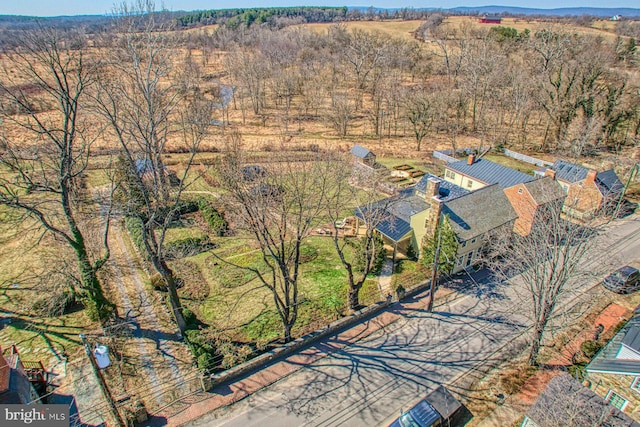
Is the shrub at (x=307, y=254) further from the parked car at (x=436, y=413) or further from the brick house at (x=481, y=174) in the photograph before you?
the brick house at (x=481, y=174)

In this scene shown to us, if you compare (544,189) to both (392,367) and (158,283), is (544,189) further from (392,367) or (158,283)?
(158,283)

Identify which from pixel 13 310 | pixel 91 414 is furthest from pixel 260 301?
pixel 13 310

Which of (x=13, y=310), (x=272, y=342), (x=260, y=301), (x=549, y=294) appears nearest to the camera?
(x=549, y=294)

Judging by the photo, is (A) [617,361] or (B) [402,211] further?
(B) [402,211]

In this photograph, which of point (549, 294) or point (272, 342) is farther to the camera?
point (272, 342)

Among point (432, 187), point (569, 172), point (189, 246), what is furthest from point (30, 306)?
point (569, 172)

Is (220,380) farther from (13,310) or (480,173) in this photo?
(480,173)

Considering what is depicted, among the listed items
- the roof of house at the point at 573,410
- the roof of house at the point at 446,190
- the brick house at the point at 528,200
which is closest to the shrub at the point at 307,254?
the roof of house at the point at 446,190
